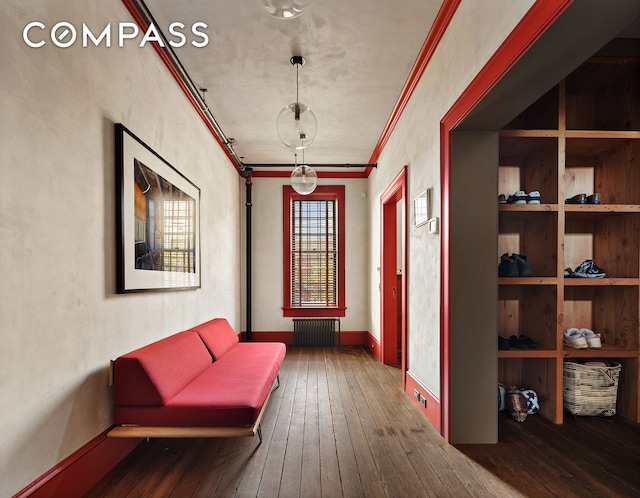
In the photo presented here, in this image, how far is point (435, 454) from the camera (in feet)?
8.39

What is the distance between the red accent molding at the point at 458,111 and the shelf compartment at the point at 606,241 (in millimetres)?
1153

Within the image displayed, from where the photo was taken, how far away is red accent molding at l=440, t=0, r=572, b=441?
5.52ft

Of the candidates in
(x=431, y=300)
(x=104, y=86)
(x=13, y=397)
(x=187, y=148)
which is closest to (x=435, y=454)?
(x=431, y=300)

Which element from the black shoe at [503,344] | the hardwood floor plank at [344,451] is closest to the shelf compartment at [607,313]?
the black shoe at [503,344]

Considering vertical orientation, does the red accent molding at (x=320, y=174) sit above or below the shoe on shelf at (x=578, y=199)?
above

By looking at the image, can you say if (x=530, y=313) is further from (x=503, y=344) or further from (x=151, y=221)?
(x=151, y=221)

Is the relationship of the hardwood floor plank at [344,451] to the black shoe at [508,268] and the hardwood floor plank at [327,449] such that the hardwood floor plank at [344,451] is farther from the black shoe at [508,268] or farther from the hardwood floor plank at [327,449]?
the black shoe at [508,268]

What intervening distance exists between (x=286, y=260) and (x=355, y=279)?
131cm

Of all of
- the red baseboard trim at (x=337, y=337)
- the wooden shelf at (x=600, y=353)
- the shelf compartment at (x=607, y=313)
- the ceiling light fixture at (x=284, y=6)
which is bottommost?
the red baseboard trim at (x=337, y=337)

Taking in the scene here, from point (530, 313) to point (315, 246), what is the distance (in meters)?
4.05

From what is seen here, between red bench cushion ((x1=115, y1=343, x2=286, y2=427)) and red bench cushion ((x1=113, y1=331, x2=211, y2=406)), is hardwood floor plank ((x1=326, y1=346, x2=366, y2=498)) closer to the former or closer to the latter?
red bench cushion ((x1=115, y1=343, x2=286, y2=427))

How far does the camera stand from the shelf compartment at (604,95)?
9.96 ft

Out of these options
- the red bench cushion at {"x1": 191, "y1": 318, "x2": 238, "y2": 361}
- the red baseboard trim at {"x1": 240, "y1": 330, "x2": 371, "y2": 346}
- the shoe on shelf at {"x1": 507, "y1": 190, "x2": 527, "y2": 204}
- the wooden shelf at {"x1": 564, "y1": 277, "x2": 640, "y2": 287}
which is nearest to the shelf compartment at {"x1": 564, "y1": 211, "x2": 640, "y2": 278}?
the wooden shelf at {"x1": 564, "y1": 277, "x2": 640, "y2": 287}

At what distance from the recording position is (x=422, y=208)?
337cm
